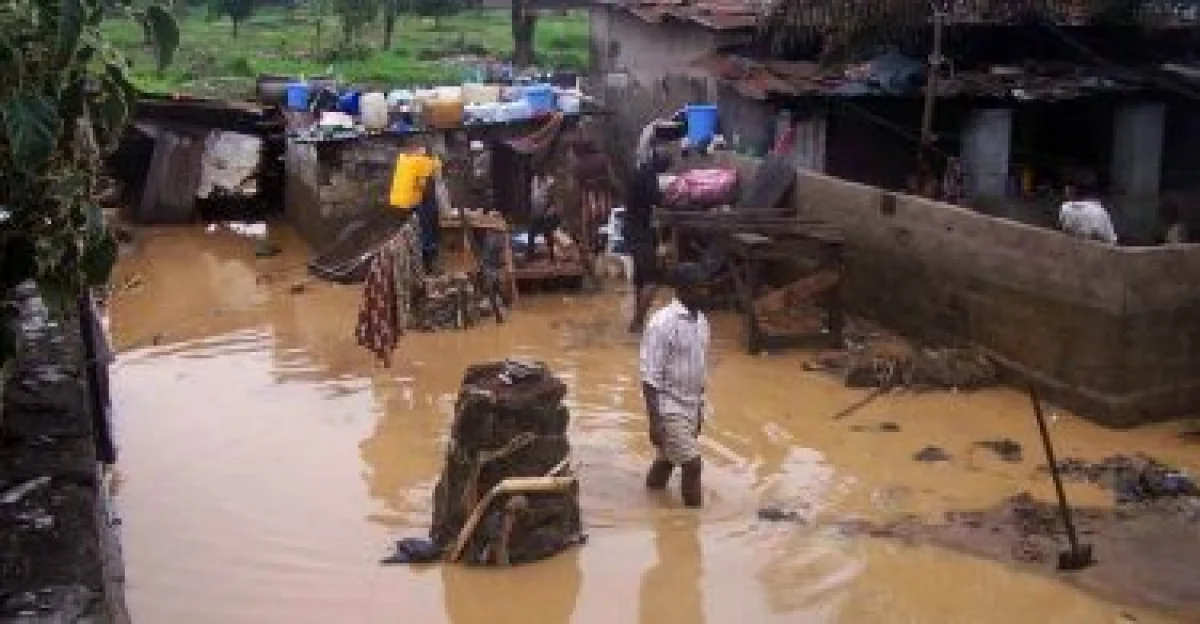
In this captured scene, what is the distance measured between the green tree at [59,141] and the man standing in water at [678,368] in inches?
192

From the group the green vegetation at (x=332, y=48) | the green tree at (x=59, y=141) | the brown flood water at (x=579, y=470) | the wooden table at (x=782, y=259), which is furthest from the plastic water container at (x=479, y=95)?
the green tree at (x=59, y=141)

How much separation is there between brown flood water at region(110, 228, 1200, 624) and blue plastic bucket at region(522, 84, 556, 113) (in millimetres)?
4863

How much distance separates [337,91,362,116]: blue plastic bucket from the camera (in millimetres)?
18594

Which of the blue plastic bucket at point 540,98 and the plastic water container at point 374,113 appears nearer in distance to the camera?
the plastic water container at point 374,113

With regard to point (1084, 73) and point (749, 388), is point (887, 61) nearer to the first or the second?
point (1084, 73)

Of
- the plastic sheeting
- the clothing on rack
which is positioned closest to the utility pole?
the clothing on rack

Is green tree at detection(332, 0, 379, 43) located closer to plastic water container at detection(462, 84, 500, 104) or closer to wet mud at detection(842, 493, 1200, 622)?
plastic water container at detection(462, 84, 500, 104)

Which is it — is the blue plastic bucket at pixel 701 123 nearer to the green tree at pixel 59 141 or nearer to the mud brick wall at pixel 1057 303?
the mud brick wall at pixel 1057 303

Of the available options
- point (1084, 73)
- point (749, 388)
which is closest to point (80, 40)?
point (749, 388)

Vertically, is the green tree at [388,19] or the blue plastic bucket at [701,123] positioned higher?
the green tree at [388,19]

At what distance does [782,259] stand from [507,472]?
20.0 ft

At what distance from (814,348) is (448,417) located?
3.80 metres

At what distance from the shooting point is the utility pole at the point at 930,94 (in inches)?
575

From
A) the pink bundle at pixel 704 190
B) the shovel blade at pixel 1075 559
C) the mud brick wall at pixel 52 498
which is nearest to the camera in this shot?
the mud brick wall at pixel 52 498
